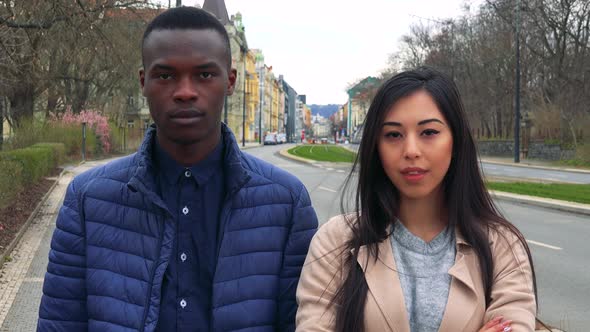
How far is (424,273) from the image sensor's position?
189cm

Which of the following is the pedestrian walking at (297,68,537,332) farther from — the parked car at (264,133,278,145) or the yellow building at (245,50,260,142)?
the yellow building at (245,50,260,142)

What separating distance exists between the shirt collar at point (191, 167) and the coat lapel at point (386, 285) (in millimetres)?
545

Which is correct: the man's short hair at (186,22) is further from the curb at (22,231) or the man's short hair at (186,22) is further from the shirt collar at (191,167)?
the curb at (22,231)

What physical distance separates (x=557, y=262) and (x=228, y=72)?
25.1 ft

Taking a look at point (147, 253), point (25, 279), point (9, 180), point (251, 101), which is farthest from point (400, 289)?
point (251, 101)

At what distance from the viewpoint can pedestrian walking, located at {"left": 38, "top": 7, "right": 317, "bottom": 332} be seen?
6.31ft

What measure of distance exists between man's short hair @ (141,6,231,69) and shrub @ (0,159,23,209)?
956cm

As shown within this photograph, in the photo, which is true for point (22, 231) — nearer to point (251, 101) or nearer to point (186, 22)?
point (186, 22)

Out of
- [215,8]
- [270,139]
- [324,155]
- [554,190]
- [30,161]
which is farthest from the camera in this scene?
[270,139]

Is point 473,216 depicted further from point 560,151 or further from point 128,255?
point 560,151

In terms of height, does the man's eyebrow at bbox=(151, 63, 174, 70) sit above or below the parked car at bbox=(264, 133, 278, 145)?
above

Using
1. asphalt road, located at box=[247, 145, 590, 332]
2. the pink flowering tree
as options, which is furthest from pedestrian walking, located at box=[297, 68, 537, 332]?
the pink flowering tree

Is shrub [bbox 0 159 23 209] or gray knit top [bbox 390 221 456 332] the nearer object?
gray knit top [bbox 390 221 456 332]

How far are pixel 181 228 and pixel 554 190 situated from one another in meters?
17.0
